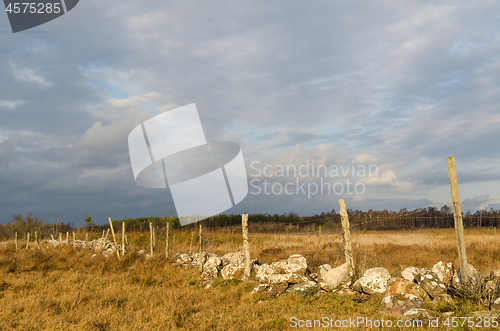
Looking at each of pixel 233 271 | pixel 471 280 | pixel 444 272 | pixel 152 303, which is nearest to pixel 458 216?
pixel 471 280

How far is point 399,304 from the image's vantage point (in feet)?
23.1

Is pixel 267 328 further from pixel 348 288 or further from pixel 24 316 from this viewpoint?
pixel 24 316

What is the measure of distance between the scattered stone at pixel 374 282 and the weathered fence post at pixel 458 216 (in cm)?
185

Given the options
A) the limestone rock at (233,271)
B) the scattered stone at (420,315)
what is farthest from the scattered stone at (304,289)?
the scattered stone at (420,315)

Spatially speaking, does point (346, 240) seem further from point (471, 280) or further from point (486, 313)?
point (486, 313)

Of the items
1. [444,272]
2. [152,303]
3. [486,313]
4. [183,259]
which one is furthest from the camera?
[183,259]

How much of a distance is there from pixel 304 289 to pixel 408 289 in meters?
3.00

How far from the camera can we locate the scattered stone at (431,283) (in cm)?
777

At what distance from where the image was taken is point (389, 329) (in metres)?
5.83

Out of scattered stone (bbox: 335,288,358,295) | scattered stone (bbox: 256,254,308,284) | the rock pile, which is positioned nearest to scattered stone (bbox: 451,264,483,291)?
the rock pile

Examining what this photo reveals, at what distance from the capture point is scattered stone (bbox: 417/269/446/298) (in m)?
7.77

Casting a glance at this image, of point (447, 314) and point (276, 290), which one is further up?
point (447, 314)

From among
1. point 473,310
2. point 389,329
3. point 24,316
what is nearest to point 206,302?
point 24,316

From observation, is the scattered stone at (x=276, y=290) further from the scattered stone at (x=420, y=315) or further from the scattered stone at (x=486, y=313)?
the scattered stone at (x=486, y=313)
